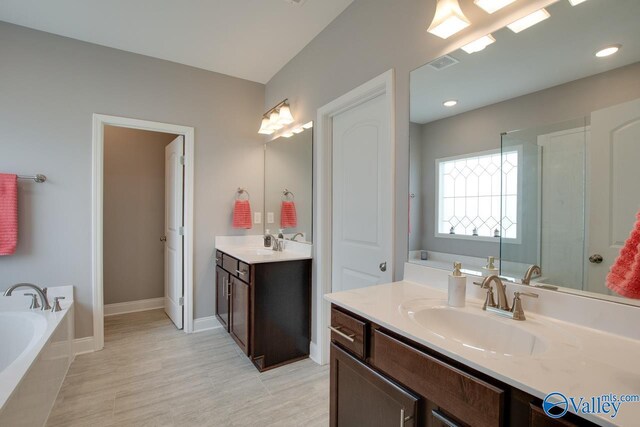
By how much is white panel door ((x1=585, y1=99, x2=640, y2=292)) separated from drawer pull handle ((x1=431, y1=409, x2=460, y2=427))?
0.68 metres

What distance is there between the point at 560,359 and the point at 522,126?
884 mm

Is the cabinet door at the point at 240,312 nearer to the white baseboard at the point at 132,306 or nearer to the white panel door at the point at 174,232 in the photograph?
the white panel door at the point at 174,232

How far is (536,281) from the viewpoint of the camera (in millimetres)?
1164

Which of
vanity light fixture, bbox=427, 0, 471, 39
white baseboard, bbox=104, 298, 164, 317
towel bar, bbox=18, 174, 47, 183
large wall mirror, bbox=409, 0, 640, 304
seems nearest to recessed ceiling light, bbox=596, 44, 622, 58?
large wall mirror, bbox=409, 0, 640, 304

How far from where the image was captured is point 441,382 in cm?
88

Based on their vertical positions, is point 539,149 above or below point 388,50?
below

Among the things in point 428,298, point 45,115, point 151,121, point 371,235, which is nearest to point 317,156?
point 371,235

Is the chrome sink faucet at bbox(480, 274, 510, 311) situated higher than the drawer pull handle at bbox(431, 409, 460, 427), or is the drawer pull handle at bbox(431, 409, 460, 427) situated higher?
the chrome sink faucet at bbox(480, 274, 510, 311)

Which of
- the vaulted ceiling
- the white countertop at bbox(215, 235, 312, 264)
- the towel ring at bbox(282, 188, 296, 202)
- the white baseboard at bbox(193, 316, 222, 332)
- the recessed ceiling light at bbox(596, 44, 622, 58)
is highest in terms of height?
the vaulted ceiling

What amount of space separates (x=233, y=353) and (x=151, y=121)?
7.64ft

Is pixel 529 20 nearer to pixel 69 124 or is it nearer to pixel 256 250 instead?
pixel 256 250

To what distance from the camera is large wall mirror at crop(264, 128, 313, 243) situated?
2.66 m

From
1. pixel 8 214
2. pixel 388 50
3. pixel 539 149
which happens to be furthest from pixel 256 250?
pixel 539 149

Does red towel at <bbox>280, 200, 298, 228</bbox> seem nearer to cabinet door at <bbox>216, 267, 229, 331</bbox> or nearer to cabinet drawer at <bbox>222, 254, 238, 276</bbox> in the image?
cabinet drawer at <bbox>222, 254, 238, 276</bbox>
